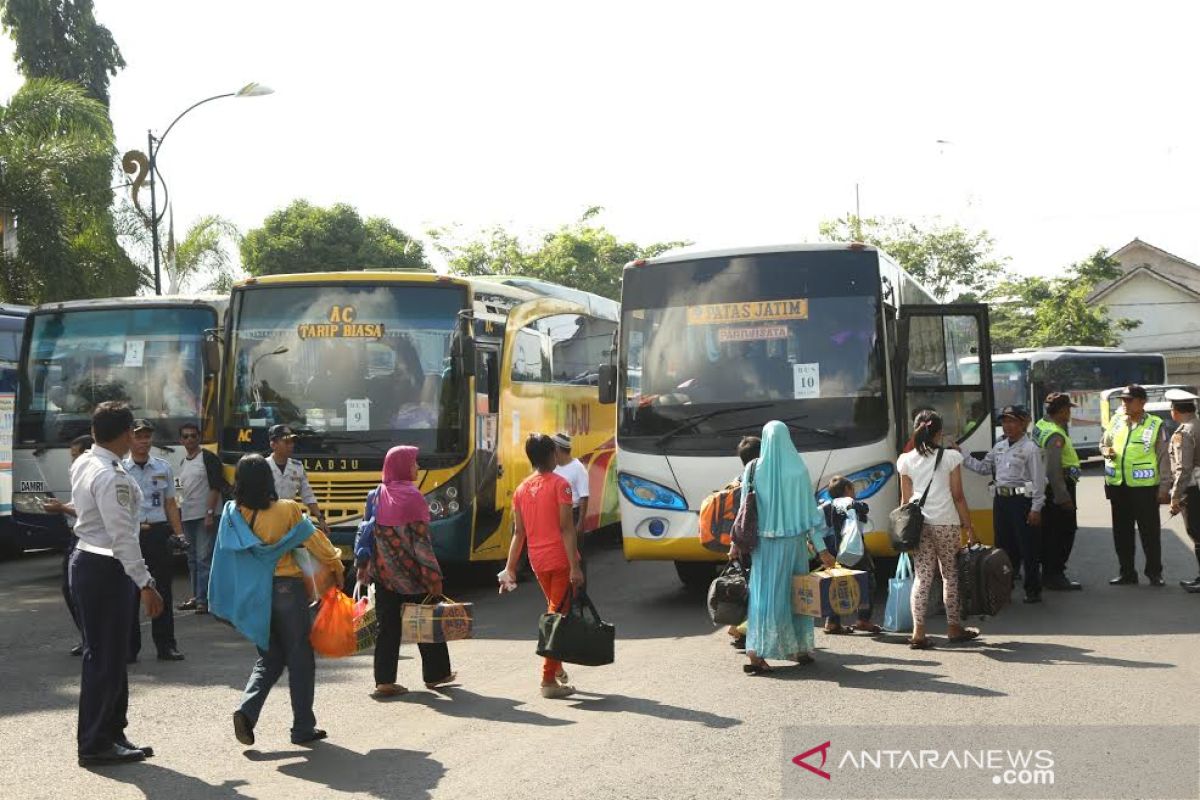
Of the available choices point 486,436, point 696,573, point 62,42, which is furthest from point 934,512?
point 62,42

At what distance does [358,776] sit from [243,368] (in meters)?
8.16

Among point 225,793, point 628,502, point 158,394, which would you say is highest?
point 158,394

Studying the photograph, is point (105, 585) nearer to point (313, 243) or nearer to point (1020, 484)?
point (1020, 484)

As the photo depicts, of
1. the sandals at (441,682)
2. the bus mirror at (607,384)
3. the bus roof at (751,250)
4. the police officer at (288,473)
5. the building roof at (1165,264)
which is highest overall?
the building roof at (1165,264)

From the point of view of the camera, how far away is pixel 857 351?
12453 mm

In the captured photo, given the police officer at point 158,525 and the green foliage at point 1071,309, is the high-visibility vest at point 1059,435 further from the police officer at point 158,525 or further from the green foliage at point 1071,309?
the green foliage at point 1071,309

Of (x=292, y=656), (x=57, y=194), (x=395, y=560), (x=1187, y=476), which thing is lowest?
(x=292, y=656)

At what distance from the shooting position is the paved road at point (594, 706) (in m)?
6.74

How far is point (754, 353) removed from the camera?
1262 centimetres

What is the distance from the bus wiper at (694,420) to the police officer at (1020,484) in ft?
6.38

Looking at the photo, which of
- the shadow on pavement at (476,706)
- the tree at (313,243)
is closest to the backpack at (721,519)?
the shadow on pavement at (476,706)

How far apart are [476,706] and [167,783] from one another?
2.13m

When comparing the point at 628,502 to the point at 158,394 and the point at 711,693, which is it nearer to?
the point at 711,693

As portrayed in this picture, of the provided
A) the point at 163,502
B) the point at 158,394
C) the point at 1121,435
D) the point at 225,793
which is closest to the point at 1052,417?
the point at 1121,435
